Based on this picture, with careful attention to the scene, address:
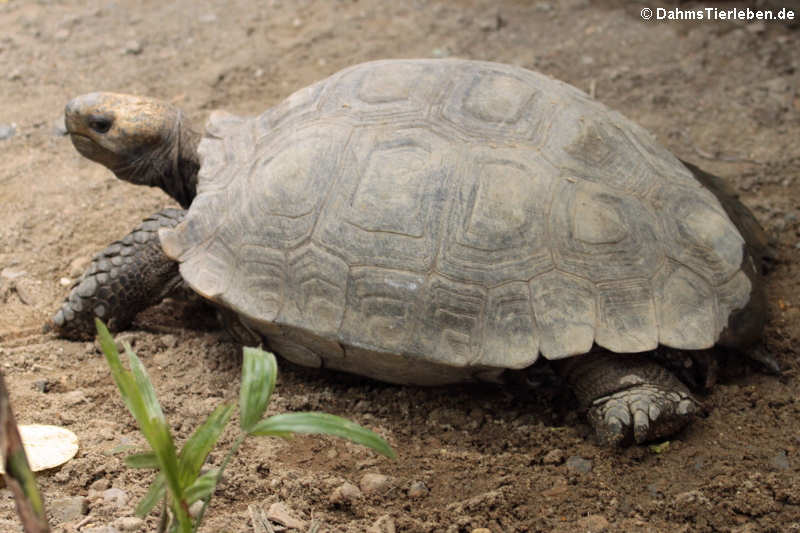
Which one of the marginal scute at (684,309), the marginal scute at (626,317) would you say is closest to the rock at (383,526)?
the marginal scute at (626,317)

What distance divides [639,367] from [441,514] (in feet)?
3.37

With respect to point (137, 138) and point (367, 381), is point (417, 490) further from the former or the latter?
point (137, 138)

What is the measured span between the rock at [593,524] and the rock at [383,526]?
60 cm

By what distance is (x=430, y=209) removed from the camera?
2.91m

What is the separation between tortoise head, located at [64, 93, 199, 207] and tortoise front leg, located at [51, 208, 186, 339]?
1.54 ft

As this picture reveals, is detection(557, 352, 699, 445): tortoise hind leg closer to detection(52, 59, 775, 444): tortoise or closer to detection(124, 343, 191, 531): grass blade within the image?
detection(52, 59, 775, 444): tortoise

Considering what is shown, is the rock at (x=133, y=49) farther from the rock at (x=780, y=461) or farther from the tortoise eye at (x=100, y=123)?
the rock at (x=780, y=461)

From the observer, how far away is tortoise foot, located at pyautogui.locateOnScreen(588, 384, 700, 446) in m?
2.75

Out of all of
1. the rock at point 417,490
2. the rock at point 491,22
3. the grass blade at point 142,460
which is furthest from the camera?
the rock at point 491,22

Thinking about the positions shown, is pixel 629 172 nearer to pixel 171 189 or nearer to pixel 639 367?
pixel 639 367

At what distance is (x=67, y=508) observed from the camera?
2312 mm

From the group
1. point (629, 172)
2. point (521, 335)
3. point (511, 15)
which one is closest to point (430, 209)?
point (521, 335)

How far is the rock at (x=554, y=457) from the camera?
277 centimetres

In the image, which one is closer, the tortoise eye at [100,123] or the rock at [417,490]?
the rock at [417,490]
